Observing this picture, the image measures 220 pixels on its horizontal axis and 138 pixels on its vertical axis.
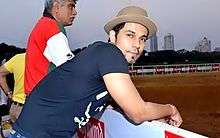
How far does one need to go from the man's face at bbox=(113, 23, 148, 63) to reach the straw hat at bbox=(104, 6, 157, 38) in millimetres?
31

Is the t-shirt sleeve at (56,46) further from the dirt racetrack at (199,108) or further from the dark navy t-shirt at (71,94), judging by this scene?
the dirt racetrack at (199,108)

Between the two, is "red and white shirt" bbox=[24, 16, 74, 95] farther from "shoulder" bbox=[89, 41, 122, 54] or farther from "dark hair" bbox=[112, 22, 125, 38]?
"shoulder" bbox=[89, 41, 122, 54]

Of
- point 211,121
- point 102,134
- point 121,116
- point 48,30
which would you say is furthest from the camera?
point 211,121

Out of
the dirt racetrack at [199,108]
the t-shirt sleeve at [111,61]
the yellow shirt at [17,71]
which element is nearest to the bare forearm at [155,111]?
the t-shirt sleeve at [111,61]

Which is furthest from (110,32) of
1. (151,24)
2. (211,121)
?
(211,121)

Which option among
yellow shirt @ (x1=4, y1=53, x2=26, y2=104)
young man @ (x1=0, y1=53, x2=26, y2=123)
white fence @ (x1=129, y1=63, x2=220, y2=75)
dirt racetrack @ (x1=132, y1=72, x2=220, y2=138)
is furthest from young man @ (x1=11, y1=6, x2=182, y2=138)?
white fence @ (x1=129, y1=63, x2=220, y2=75)

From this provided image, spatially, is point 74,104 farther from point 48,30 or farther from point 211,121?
point 211,121

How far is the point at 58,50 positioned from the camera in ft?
11.1

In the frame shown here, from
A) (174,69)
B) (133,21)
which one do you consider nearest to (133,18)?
(133,21)

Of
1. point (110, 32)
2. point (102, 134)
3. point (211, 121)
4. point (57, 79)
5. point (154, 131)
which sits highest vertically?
point (110, 32)

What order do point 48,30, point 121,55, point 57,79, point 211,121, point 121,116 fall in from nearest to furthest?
point 121,55, point 57,79, point 121,116, point 48,30, point 211,121

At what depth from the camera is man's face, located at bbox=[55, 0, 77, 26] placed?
3729 millimetres

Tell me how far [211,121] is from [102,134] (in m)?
7.54

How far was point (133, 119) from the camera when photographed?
2.48 metres
